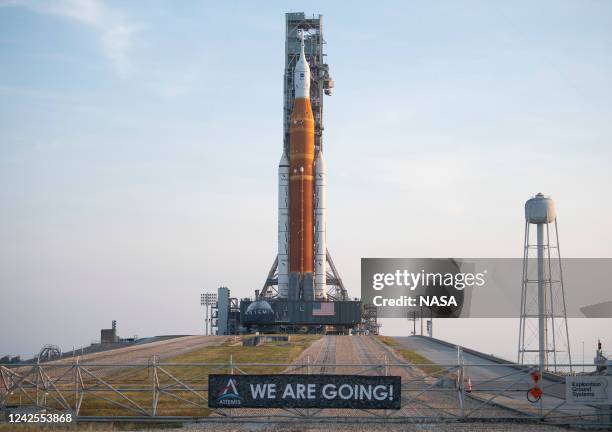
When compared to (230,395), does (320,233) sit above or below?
above

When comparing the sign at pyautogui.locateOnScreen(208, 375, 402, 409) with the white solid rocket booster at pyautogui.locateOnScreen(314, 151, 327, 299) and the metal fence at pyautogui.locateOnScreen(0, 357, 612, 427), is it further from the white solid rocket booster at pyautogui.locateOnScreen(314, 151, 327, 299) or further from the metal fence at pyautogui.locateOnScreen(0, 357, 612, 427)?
the white solid rocket booster at pyautogui.locateOnScreen(314, 151, 327, 299)

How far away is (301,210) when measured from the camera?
108125mm

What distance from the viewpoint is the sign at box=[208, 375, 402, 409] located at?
30422mm

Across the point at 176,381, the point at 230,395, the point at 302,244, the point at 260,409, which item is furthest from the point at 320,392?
the point at 302,244

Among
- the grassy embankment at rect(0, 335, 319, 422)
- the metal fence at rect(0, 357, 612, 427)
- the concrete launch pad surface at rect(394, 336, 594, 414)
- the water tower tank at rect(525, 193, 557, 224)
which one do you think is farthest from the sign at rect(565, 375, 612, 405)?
the water tower tank at rect(525, 193, 557, 224)

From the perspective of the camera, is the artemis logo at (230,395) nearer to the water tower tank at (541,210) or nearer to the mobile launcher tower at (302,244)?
the water tower tank at (541,210)

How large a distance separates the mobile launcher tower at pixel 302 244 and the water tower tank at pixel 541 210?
137 feet

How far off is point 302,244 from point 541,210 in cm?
4317

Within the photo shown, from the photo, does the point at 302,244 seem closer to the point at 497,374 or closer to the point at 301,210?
the point at 301,210

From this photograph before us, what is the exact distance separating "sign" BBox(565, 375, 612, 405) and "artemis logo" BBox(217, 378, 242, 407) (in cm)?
1262

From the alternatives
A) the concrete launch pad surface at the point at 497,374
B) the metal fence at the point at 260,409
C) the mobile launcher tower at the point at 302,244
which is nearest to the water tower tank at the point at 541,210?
the concrete launch pad surface at the point at 497,374

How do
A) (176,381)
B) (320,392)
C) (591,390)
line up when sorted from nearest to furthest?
1. (591,390)
2. (320,392)
3. (176,381)

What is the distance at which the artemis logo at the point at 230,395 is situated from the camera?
1212 inches

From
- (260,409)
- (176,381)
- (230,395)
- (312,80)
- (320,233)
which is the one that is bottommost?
(260,409)
